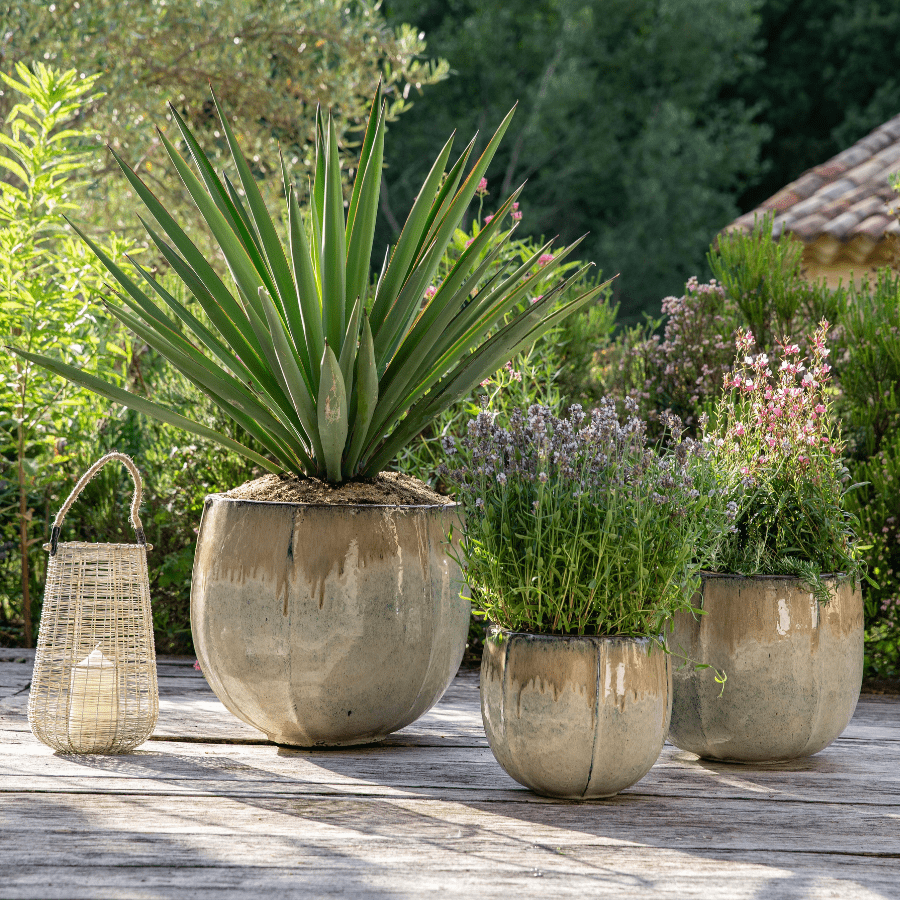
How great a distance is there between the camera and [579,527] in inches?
77.5

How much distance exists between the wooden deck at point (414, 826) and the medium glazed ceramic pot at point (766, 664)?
0.36 feet

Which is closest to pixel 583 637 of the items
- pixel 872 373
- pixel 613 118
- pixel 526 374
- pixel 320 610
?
pixel 320 610

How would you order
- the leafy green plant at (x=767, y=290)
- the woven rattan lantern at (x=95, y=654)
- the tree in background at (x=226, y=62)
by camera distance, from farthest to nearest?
the tree in background at (x=226, y=62)
the leafy green plant at (x=767, y=290)
the woven rattan lantern at (x=95, y=654)

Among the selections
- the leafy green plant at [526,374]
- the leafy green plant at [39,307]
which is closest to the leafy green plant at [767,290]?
the leafy green plant at [526,374]

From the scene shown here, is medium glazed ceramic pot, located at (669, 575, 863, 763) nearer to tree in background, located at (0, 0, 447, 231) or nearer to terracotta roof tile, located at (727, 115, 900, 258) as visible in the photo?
terracotta roof tile, located at (727, 115, 900, 258)

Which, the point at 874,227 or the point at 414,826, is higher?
the point at 874,227

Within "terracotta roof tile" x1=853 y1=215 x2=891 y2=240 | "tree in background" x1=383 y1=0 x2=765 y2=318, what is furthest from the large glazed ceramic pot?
"tree in background" x1=383 y1=0 x2=765 y2=318

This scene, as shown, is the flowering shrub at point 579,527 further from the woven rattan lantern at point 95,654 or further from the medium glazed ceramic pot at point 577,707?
the woven rattan lantern at point 95,654

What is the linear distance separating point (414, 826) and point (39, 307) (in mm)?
2439

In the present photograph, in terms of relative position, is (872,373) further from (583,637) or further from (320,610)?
(320,610)

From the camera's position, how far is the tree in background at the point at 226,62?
22.7ft

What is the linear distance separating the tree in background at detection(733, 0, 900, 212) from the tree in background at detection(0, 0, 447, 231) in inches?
390

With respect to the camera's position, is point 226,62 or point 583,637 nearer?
point 583,637

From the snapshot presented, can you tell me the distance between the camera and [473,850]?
69.4 inches
